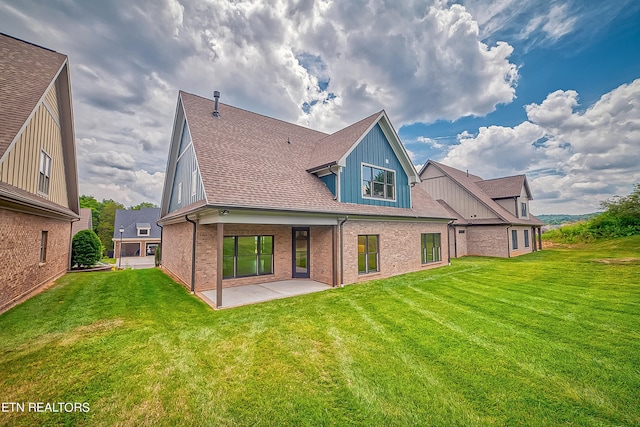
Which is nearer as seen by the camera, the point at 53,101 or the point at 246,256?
the point at 246,256

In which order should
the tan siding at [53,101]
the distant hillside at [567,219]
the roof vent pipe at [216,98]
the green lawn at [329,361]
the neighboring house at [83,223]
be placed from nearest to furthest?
1. the green lawn at [329,361]
2. the tan siding at [53,101]
3. the roof vent pipe at [216,98]
4. the neighboring house at [83,223]
5. the distant hillside at [567,219]

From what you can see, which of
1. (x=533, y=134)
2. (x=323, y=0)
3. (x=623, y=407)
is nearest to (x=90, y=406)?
(x=623, y=407)

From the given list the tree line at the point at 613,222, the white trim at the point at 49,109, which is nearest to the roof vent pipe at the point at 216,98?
the white trim at the point at 49,109

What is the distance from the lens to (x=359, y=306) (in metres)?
7.70

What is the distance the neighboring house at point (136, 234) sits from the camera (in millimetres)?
40500

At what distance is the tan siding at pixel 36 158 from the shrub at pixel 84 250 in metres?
4.75

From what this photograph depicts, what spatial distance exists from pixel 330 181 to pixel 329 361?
8031 millimetres

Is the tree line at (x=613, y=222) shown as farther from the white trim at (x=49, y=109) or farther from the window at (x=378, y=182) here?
the white trim at (x=49, y=109)

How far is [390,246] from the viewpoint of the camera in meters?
12.5

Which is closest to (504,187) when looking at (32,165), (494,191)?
(494,191)

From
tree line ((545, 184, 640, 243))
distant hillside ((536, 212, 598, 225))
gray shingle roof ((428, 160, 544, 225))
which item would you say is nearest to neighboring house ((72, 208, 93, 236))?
gray shingle roof ((428, 160, 544, 225))

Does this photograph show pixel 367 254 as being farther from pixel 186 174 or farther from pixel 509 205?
pixel 509 205

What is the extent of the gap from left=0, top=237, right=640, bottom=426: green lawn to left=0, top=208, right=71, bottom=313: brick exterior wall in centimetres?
66

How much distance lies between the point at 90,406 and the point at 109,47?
1381cm
